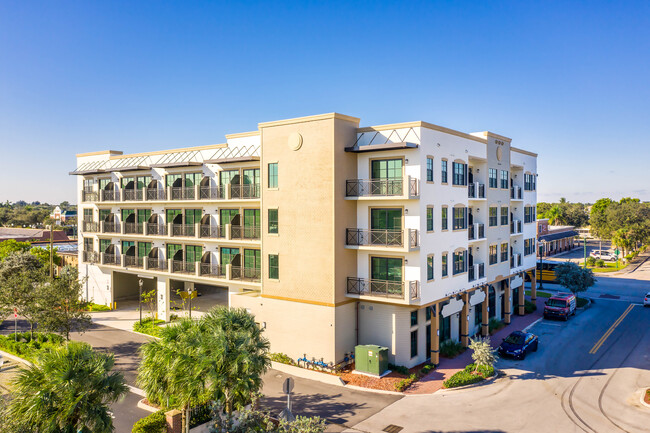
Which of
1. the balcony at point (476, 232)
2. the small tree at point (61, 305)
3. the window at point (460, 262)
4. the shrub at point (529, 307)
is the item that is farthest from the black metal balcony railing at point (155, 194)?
the shrub at point (529, 307)

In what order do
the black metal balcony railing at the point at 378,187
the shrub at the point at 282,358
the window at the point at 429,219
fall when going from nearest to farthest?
the black metal balcony railing at the point at 378,187 → the window at the point at 429,219 → the shrub at the point at 282,358

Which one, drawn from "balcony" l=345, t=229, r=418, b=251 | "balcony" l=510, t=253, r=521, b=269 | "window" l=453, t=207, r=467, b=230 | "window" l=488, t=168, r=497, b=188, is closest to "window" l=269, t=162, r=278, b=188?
"balcony" l=345, t=229, r=418, b=251

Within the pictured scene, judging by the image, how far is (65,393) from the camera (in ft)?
42.0

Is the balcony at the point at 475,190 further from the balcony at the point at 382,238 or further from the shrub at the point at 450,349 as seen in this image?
the shrub at the point at 450,349

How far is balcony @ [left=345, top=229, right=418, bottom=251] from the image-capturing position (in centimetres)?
2495

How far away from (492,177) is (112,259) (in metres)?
34.6

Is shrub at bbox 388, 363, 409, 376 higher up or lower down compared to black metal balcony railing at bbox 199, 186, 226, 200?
lower down

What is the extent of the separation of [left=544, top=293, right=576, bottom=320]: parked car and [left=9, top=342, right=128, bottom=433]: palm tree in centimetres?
3485

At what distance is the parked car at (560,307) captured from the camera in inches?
1452

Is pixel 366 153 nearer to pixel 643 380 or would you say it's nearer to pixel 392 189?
pixel 392 189

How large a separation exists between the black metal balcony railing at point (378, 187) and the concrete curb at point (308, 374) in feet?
34.3

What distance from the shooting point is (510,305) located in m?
37.2

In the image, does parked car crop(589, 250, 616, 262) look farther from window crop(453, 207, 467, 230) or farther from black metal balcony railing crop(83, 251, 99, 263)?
black metal balcony railing crop(83, 251, 99, 263)

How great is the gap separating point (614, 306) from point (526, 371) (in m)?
24.5
